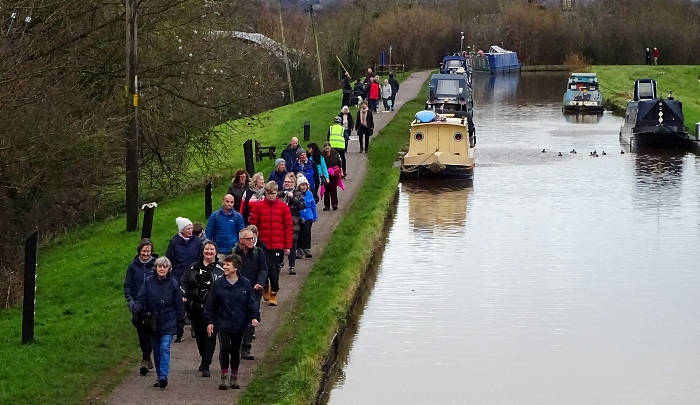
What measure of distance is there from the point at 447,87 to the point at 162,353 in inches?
1396

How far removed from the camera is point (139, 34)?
26.3 metres

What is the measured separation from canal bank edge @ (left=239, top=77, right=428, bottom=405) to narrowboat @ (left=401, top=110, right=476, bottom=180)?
3.43 meters

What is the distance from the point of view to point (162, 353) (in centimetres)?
1306

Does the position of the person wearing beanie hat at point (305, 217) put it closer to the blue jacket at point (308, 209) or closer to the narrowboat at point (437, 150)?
the blue jacket at point (308, 209)

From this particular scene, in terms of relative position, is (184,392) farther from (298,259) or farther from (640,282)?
(640,282)

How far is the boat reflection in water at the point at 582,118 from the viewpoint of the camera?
5334 centimetres

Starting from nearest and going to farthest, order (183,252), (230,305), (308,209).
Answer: (230,305)
(183,252)
(308,209)

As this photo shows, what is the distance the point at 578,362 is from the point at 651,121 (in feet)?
88.9

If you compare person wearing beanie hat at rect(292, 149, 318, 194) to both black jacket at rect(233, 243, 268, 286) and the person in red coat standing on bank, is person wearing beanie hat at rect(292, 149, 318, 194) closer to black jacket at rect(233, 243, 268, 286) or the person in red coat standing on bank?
the person in red coat standing on bank

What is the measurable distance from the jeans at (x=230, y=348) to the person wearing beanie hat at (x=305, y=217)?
225 inches

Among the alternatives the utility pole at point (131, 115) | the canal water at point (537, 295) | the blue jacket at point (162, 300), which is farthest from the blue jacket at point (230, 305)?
the utility pole at point (131, 115)

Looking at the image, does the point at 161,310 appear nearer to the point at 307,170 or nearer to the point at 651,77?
the point at 307,170

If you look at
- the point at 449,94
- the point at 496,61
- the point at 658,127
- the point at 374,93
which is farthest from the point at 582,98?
the point at 496,61

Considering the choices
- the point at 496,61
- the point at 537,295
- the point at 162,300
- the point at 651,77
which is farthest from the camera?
the point at 496,61
